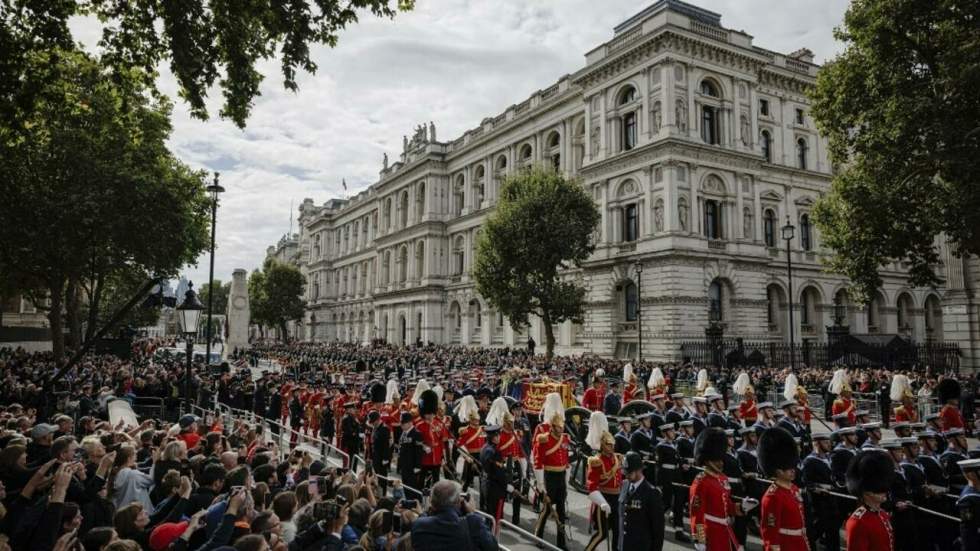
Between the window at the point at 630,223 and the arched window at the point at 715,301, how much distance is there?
540 cm

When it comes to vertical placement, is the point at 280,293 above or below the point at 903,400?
above

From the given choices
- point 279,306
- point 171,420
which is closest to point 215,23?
point 171,420


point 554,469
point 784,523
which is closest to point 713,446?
point 784,523

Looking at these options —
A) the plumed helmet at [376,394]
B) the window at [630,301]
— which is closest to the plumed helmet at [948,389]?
the plumed helmet at [376,394]

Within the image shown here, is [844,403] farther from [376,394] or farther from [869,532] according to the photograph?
[376,394]

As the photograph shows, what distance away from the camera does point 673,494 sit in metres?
10.6

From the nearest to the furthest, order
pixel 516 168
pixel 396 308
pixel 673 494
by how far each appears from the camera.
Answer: pixel 673 494 < pixel 516 168 < pixel 396 308

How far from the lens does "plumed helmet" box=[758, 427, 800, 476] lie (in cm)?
617

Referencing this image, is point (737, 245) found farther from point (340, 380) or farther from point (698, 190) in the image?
point (340, 380)

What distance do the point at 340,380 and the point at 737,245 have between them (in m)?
25.7

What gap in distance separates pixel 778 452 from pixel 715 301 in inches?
1259

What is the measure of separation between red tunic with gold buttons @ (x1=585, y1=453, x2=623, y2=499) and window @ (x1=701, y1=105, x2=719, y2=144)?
32427 mm

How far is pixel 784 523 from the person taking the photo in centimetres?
609

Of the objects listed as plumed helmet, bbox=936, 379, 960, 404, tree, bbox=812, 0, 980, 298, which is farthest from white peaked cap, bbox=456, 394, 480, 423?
tree, bbox=812, 0, 980, 298
